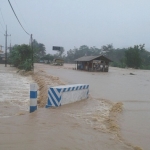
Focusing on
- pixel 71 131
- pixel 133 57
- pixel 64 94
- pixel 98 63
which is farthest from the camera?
pixel 133 57

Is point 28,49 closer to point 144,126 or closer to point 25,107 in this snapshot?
point 25,107

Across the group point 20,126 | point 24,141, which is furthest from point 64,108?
point 24,141

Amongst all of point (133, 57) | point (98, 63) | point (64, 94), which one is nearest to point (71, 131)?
point (64, 94)

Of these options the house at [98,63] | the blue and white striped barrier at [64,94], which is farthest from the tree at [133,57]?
the blue and white striped barrier at [64,94]

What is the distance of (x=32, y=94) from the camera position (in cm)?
677

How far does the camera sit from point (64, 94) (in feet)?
A: 26.2

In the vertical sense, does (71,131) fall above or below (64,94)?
below

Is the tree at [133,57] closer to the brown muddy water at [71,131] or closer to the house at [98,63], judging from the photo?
the house at [98,63]

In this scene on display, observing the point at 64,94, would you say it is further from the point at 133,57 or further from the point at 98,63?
the point at 133,57

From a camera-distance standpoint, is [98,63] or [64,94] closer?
[64,94]

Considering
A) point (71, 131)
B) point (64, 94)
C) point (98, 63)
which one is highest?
point (98, 63)

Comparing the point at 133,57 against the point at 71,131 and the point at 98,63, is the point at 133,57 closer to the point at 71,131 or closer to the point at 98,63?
the point at 98,63

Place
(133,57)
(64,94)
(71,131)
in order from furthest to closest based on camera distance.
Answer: (133,57) → (64,94) → (71,131)

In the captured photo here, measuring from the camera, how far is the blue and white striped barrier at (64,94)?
7516mm
